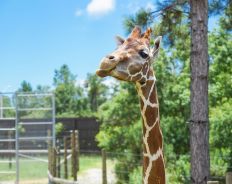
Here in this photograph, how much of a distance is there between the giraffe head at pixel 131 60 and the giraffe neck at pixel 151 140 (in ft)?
0.34

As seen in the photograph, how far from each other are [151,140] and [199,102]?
5.92 ft

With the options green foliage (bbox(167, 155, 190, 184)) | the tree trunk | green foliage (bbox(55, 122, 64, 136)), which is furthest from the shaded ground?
green foliage (bbox(55, 122, 64, 136))

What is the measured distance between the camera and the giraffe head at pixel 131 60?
276cm

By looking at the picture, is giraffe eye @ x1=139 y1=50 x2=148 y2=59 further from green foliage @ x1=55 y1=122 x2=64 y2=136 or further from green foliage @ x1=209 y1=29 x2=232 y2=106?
green foliage @ x1=55 y1=122 x2=64 y2=136

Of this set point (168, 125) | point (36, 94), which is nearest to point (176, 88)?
→ point (168, 125)

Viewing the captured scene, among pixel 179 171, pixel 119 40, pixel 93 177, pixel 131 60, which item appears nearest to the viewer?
pixel 131 60

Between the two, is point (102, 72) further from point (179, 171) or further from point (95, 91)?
point (95, 91)

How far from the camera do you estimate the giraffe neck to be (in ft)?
9.93

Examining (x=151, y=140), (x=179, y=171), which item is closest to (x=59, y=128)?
(x=179, y=171)

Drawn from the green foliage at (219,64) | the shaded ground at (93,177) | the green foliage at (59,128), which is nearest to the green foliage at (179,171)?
the green foliage at (219,64)

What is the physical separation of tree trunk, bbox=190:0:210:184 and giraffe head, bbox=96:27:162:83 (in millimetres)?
1660

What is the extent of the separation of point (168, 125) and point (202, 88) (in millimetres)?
5383

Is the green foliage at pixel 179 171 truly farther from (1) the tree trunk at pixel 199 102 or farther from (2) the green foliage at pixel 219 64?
(1) the tree trunk at pixel 199 102

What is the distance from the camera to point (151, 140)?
3.04 metres
